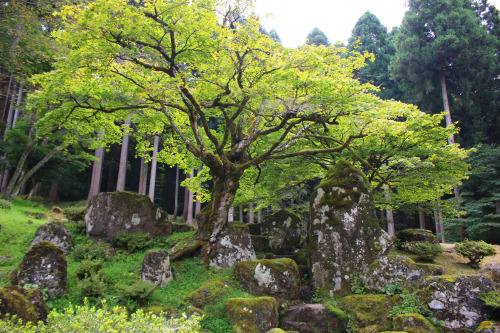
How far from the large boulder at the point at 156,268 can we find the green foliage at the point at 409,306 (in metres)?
5.15

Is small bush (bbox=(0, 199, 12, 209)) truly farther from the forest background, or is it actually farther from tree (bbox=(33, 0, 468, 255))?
tree (bbox=(33, 0, 468, 255))

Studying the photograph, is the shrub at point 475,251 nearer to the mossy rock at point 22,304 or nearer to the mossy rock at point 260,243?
the mossy rock at point 260,243

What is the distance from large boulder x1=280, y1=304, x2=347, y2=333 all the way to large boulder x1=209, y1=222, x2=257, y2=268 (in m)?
2.45

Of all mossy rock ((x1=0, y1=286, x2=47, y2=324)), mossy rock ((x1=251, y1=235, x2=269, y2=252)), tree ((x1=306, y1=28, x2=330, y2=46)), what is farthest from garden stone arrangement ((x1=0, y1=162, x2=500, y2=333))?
tree ((x1=306, y1=28, x2=330, y2=46))

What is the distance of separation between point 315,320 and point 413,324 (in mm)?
1850

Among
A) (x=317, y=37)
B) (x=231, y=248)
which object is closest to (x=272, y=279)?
(x=231, y=248)

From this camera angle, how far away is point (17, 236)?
952 centimetres

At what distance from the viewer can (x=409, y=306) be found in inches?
235

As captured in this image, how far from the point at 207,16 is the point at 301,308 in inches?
280

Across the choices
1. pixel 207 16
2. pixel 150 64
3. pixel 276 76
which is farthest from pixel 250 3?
pixel 150 64

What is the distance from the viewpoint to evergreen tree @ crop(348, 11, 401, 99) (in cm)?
2394

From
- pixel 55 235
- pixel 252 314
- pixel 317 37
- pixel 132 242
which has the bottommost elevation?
pixel 252 314

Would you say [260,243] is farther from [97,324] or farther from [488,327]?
[97,324]

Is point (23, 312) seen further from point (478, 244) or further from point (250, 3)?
point (478, 244)
